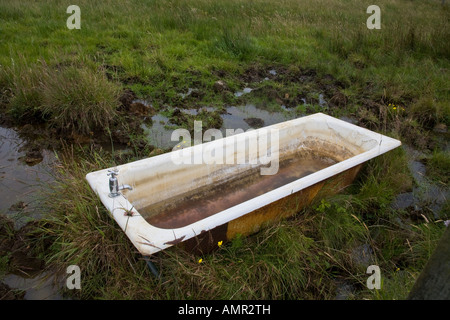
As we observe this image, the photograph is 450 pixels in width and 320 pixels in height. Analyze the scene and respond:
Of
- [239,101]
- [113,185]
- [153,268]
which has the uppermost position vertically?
[113,185]

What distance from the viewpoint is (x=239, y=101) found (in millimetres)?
4402

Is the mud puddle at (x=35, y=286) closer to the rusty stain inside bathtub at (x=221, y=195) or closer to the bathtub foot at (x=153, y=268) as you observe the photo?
the bathtub foot at (x=153, y=268)

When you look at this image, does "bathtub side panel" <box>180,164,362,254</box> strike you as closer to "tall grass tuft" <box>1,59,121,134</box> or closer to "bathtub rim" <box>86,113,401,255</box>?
"bathtub rim" <box>86,113,401,255</box>

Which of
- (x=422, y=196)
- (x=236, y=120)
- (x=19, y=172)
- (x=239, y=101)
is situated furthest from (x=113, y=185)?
(x=239, y=101)

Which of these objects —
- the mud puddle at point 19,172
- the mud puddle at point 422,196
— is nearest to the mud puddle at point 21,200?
the mud puddle at point 19,172

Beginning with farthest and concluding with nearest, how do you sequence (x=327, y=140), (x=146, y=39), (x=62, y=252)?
(x=146, y=39) < (x=327, y=140) < (x=62, y=252)

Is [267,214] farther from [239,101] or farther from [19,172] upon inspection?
[239,101]

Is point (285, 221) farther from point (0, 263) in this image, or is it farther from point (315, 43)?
point (315, 43)

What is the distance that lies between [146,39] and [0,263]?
4448 mm

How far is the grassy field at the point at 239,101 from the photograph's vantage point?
188cm

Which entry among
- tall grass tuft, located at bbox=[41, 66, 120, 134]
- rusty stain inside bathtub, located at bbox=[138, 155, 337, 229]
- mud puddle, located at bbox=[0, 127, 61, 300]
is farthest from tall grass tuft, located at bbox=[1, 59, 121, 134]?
rusty stain inside bathtub, located at bbox=[138, 155, 337, 229]

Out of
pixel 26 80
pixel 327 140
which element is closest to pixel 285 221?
pixel 327 140

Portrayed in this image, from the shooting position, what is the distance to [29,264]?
1982 mm

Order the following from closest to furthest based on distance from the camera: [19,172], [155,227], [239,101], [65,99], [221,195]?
[155,227] → [221,195] → [19,172] → [65,99] → [239,101]
